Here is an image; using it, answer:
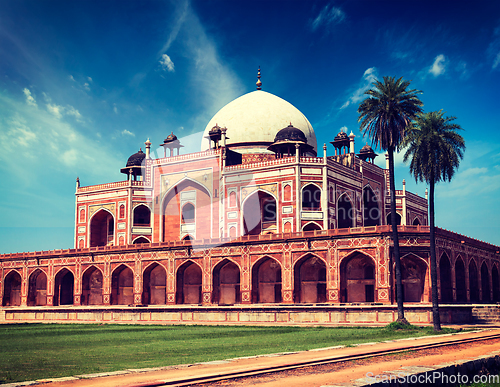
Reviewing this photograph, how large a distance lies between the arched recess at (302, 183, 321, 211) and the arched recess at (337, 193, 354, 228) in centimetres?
345

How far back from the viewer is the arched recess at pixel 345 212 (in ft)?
153

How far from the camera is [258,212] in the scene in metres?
45.1

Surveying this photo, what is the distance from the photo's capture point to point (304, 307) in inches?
1172

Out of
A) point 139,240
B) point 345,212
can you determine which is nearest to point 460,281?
point 345,212

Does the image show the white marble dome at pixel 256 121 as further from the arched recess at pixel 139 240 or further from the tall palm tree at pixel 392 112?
the tall palm tree at pixel 392 112

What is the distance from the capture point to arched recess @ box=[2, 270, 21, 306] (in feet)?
169

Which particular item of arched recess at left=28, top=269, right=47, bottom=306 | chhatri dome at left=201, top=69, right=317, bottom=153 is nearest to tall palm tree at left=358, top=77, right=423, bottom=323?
chhatri dome at left=201, top=69, right=317, bottom=153

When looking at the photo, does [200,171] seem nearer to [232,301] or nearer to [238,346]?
[232,301]

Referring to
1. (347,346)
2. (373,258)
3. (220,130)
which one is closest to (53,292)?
(220,130)

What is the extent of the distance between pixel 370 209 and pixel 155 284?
21.8 meters

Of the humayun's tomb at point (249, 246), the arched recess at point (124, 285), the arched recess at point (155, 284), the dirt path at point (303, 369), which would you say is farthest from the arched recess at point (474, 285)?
the dirt path at point (303, 369)

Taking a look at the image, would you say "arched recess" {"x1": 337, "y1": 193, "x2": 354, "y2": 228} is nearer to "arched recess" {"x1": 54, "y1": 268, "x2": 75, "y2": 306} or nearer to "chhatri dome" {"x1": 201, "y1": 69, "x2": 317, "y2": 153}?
"chhatri dome" {"x1": 201, "y1": 69, "x2": 317, "y2": 153}

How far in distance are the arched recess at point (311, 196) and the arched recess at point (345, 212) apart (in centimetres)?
345

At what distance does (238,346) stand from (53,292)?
119ft
